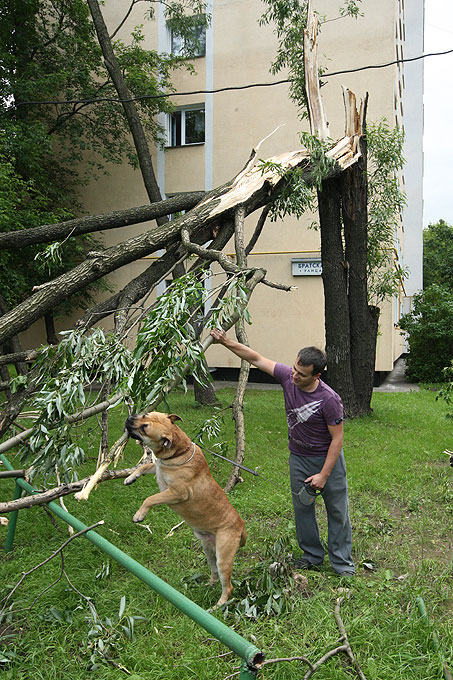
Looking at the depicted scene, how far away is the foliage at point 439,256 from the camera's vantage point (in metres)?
41.9

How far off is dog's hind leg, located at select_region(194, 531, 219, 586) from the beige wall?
1279 cm

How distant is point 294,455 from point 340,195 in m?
6.87

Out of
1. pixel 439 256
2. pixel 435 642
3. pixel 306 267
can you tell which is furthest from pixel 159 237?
pixel 439 256

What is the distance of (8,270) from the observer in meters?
12.6

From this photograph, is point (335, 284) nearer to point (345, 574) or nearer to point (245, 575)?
point (345, 574)

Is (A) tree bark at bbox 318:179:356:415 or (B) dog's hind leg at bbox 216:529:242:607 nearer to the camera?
(B) dog's hind leg at bbox 216:529:242:607

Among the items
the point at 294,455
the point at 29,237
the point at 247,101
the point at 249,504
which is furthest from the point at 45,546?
the point at 247,101

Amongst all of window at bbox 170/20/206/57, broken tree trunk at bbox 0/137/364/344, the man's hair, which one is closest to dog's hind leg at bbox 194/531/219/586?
the man's hair

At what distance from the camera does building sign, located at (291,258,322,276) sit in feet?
52.2

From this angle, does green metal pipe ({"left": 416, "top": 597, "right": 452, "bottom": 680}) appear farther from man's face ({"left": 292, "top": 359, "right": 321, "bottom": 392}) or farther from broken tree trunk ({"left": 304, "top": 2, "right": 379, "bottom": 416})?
broken tree trunk ({"left": 304, "top": 2, "right": 379, "bottom": 416})

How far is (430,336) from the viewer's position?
1686 centimetres

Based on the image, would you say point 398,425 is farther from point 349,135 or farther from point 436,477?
point 349,135

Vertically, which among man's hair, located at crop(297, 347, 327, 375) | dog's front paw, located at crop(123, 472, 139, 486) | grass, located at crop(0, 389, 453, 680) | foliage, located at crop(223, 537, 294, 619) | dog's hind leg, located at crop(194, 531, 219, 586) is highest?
man's hair, located at crop(297, 347, 327, 375)

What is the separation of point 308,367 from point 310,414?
423mm
